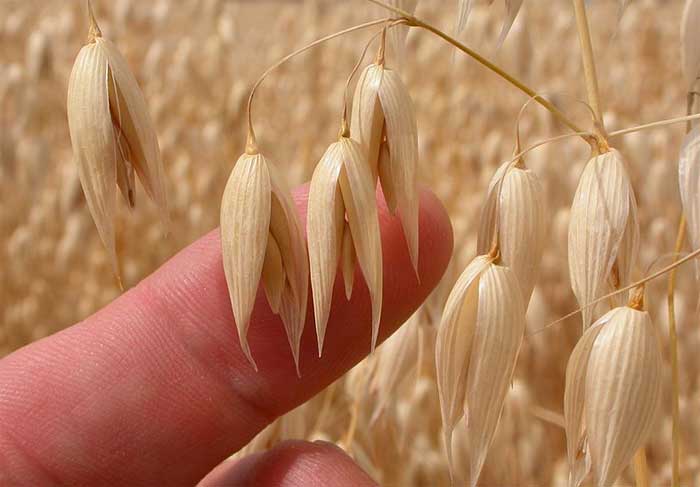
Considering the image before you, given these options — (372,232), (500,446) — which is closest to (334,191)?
(372,232)

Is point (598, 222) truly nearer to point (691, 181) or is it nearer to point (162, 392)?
point (691, 181)

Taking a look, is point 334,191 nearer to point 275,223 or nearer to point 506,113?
point 275,223

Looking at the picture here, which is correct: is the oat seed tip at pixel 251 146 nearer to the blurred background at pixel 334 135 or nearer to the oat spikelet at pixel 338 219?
the oat spikelet at pixel 338 219

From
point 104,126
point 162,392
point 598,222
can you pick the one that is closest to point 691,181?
point 598,222

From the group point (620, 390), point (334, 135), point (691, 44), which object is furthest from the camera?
point (334, 135)

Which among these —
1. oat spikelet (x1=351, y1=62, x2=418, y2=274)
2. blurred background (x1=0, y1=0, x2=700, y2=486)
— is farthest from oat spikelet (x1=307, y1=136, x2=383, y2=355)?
blurred background (x1=0, y1=0, x2=700, y2=486)
